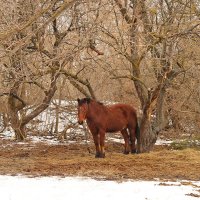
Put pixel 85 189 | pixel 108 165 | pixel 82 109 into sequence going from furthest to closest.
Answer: pixel 82 109
pixel 108 165
pixel 85 189

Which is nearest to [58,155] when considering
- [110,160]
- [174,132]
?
[110,160]

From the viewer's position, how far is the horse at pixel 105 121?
1184 cm

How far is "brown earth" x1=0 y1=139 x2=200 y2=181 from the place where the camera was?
930 cm

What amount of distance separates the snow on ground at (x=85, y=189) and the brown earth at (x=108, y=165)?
69cm

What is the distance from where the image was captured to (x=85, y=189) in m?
7.73

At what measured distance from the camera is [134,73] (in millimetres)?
13414

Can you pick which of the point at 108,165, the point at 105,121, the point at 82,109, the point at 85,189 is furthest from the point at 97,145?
the point at 85,189

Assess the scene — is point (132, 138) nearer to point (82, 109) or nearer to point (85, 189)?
point (82, 109)

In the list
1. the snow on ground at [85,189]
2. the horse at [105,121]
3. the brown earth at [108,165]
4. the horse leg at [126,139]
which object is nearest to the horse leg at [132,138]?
the horse at [105,121]

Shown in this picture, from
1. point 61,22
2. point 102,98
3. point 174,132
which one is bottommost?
point 174,132

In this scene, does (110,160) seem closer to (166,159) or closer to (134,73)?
(166,159)

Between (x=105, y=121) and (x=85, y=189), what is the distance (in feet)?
15.3

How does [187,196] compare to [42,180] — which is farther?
[42,180]

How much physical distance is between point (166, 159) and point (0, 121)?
502 inches
